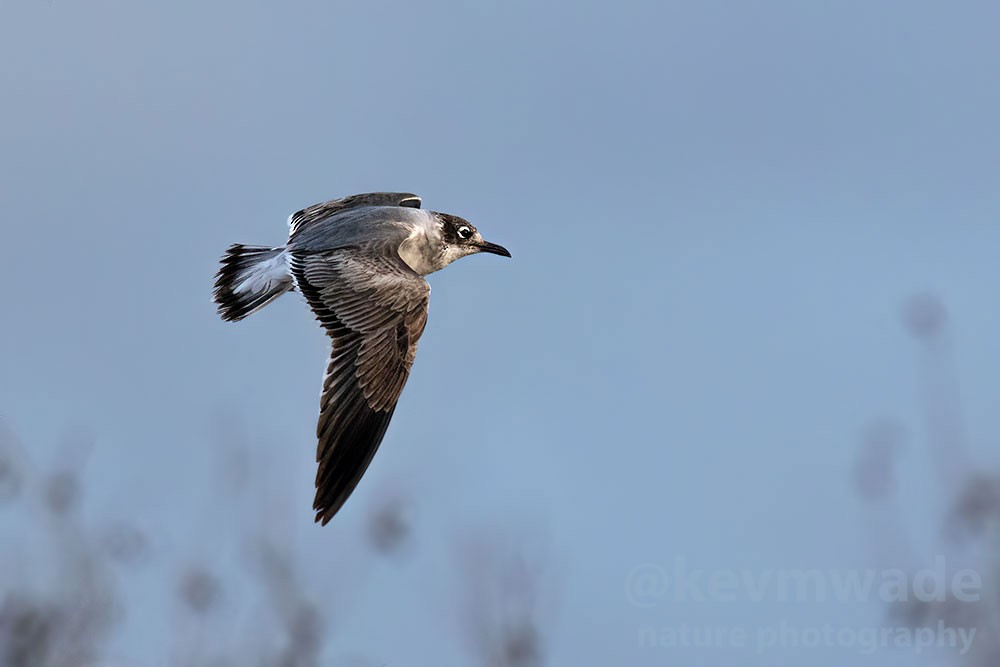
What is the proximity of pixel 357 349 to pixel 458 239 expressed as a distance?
Answer: 9.70ft

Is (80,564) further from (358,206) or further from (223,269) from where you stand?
(358,206)

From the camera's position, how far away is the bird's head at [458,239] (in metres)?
9.67

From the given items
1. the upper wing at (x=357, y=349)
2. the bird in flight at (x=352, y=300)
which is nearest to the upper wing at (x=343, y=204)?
the bird in flight at (x=352, y=300)

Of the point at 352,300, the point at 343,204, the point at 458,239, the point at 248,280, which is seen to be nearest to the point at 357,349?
the point at 352,300

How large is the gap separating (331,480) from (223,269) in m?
3.12

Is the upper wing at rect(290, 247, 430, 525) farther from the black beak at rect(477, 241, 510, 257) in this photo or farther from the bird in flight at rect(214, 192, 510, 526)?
the black beak at rect(477, 241, 510, 257)

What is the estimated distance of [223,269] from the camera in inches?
362

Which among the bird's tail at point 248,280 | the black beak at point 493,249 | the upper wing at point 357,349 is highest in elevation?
the black beak at point 493,249

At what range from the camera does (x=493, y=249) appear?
10.3 meters

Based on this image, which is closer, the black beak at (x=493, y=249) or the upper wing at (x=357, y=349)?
the upper wing at (x=357, y=349)

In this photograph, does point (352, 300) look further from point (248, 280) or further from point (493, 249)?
point (493, 249)

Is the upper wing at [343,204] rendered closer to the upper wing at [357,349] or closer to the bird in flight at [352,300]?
the bird in flight at [352,300]

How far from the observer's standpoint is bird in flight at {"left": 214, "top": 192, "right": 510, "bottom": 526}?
22.1 ft

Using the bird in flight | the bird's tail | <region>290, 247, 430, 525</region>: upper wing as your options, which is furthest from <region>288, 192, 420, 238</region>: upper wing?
<region>290, 247, 430, 525</region>: upper wing
